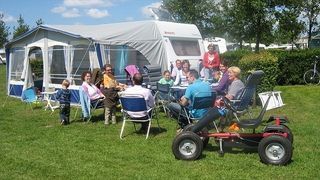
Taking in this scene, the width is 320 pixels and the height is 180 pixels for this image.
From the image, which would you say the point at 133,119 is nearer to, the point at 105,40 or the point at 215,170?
the point at 215,170

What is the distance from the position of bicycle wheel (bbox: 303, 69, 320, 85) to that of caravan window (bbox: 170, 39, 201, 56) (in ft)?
11.1

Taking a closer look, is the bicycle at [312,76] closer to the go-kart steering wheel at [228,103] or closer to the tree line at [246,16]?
the tree line at [246,16]

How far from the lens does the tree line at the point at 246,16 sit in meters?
19.0

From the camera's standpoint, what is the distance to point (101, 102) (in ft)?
30.9

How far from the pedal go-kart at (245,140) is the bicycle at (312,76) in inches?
340

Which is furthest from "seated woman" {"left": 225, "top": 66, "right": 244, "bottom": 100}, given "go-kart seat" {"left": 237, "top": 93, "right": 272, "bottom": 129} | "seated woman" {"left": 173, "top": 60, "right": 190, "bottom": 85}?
"seated woman" {"left": 173, "top": 60, "right": 190, "bottom": 85}

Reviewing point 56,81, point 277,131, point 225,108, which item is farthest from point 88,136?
point 56,81

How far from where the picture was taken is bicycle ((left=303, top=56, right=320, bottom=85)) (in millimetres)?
14188

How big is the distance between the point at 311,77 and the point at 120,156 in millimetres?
9610

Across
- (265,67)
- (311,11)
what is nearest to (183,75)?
(265,67)

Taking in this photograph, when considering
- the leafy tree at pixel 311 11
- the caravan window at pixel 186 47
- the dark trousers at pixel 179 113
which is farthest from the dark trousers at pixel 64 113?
the leafy tree at pixel 311 11

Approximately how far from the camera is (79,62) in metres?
12.2

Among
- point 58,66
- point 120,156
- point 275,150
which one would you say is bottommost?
point 120,156

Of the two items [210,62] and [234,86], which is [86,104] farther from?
[210,62]
